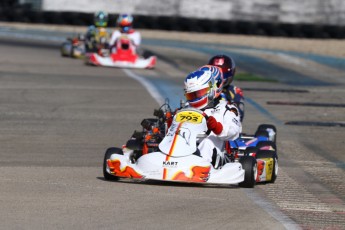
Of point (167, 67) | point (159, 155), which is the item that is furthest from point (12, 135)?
point (167, 67)

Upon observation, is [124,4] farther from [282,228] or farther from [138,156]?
[282,228]

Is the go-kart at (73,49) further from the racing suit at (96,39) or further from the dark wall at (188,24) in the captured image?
the dark wall at (188,24)

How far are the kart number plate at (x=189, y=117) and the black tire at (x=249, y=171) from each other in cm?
52

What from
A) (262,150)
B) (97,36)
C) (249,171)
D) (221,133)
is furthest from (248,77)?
(249,171)

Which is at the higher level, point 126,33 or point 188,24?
point 126,33

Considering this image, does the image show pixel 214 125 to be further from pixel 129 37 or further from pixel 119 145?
pixel 129 37

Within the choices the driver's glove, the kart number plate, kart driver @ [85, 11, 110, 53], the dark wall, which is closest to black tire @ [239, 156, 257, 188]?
the driver's glove

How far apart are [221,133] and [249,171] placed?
21.1 inches

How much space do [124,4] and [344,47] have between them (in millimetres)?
A: 7972

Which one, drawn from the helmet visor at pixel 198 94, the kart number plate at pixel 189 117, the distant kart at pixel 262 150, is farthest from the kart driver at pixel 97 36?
the kart number plate at pixel 189 117

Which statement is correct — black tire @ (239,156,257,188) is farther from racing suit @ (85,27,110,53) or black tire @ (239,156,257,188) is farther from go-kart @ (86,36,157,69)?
racing suit @ (85,27,110,53)

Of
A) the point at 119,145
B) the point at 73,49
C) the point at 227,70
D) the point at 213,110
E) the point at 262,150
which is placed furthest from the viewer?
the point at 73,49

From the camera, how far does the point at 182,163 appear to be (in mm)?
8461

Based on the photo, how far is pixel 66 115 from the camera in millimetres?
13656
